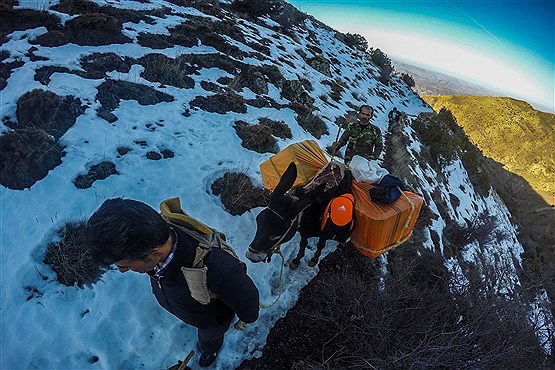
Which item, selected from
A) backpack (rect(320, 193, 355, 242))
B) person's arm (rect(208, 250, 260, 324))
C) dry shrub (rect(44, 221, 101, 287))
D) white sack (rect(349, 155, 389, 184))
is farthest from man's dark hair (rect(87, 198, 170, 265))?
white sack (rect(349, 155, 389, 184))

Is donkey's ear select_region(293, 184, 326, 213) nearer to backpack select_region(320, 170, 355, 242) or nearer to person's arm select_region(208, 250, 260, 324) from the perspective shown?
backpack select_region(320, 170, 355, 242)

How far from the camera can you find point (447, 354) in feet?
9.59

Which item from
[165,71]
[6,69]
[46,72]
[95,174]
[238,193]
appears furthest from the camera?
[165,71]

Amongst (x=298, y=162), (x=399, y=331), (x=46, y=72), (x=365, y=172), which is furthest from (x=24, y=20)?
(x=399, y=331)

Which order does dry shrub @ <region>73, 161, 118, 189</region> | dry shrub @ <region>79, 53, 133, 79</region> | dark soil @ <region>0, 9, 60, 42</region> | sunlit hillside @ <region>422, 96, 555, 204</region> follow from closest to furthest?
dry shrub @ <region>73, 161, 118, 189</region> → dry shrub @ <region>79, 53, 133, 79</region> → dark soil @ <region>0, 9, 60, 42</region> → sunlit hillside @ <region>422, 96, 555, 204</region>

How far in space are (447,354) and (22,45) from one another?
9980mm

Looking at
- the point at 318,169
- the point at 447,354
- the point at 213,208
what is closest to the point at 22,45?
the point at 213,208

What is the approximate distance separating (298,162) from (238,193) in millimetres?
1489

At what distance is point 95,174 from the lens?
494 centimetres

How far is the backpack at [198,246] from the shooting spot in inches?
79.4

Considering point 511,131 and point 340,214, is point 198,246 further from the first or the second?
point 511,131

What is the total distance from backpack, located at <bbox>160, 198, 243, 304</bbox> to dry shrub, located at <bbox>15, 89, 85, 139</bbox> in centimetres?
441

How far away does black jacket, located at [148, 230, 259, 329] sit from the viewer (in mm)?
2035

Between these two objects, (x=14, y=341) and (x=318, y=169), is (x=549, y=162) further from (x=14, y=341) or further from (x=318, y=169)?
(x=14, y=341)
